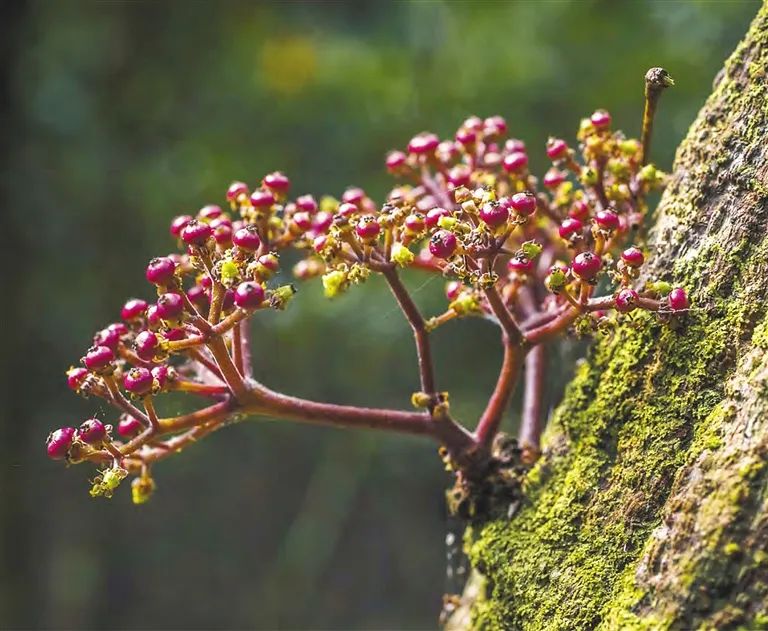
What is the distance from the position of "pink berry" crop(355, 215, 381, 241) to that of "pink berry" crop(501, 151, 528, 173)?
0.44 meters

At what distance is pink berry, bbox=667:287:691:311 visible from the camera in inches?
52.1

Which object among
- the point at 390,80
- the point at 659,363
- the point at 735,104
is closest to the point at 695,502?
the point at 659,363

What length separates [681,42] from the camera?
5887 millimetres

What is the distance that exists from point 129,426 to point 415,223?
1.97 feet

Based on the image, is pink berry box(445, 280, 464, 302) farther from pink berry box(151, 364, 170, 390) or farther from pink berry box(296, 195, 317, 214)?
pink berry box(151, 364, 170, 390)

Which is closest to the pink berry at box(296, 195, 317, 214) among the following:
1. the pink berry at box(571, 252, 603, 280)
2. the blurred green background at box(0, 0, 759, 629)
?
the pink berry at box(571, 252, 603, 280)

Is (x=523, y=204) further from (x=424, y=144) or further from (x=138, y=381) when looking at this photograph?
(x=138, y=381)

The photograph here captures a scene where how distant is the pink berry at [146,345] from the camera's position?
1.29 m

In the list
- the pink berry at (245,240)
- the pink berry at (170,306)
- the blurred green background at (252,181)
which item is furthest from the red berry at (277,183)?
the blurred green background at (252,181)

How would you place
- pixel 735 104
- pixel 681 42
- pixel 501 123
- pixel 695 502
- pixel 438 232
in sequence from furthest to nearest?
1. pixel 681 42
2. pixel 501 123
3. pixel 735 104
4. pixel 438 232
5. pixel 695 502

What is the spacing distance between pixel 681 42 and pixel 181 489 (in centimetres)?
567

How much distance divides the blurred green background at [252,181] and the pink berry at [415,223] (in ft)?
Result: 14.8

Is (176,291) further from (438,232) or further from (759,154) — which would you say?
(759,154)

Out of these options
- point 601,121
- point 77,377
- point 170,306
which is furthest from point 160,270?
point 601,121
